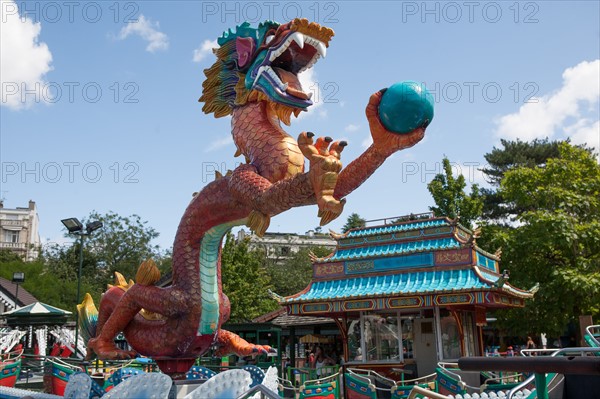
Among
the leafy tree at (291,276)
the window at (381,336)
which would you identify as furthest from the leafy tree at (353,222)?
the window at (381,336)

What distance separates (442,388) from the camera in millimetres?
9445

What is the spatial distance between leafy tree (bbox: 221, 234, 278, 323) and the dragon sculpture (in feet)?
57.0

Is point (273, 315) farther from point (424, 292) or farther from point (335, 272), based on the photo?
point (424, 292)

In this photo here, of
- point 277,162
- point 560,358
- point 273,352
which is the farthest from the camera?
point 273,352

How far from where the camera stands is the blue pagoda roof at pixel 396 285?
12211 mm

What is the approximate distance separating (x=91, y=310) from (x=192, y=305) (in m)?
1.81

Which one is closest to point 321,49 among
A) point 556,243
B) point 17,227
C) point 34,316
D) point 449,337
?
point 449,337

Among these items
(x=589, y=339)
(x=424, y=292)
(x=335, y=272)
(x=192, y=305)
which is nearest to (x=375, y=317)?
(x=335, y=272)

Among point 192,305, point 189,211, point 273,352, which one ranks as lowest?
point 273,352

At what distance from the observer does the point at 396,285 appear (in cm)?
1305

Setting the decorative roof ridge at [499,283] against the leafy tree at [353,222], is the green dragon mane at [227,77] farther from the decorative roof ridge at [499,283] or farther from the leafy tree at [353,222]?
the leafy tree at [353,222]

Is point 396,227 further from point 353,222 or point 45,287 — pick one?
point 353,222

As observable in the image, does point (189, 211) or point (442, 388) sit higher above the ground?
point (189, 211)

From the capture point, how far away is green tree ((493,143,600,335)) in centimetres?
1591
